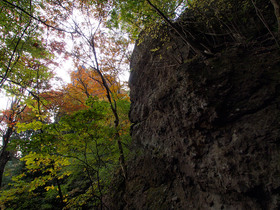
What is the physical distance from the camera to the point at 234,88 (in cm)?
371

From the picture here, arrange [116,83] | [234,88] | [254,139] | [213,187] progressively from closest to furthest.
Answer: [254,139], [213,187], [234,88], [116,83]

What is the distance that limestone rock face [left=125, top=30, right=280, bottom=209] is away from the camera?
9.17 feet

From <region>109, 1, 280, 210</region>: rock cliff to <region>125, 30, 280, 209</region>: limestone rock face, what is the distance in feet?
0.06

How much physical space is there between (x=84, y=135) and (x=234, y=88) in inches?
204

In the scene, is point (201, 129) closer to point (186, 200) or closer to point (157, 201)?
point (186, 200)

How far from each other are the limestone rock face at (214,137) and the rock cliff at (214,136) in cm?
2

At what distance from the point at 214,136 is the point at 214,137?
0.10 feet

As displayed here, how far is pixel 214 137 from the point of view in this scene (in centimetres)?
371

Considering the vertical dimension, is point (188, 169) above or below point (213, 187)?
above

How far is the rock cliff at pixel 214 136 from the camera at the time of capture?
2801 millimetres

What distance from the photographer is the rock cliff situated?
9.19 ft

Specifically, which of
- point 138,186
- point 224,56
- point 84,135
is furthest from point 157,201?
point 224,56

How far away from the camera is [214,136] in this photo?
3.73 metres

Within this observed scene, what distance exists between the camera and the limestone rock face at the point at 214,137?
9.17 ft
